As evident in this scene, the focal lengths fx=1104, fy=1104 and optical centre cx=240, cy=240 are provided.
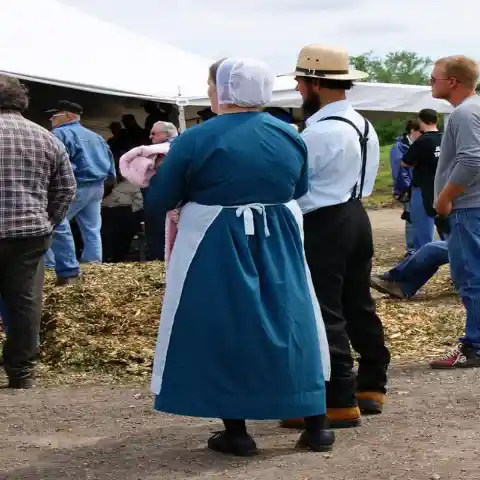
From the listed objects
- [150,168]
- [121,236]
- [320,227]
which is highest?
[150,168]

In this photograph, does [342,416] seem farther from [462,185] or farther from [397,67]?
[397,67]

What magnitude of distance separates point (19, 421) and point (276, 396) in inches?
69.6

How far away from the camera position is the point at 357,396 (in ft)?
18.7

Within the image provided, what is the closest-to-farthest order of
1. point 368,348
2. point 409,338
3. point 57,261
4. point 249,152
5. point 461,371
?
1. point 249,152
2. point 368,348
3. point 461,371
4. point 409,338
5. point 57,261

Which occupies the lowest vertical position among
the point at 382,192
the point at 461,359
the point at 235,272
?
the point at 382,192

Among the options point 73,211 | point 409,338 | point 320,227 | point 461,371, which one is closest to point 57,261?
point 73,211

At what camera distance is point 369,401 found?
5691mm

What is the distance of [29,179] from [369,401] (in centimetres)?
235

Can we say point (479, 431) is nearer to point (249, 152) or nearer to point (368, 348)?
point (368, 348)

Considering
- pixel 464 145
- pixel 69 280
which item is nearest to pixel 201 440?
pixel 464 145

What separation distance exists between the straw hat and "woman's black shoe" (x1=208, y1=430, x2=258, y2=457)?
5.65 ft

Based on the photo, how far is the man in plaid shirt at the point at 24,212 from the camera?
6363 millimetres

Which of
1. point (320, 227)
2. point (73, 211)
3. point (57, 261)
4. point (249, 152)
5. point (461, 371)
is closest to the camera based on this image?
point (249, 152)

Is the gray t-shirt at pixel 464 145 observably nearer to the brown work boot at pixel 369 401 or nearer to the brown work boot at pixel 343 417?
the brown work boot at pixel 369 401
